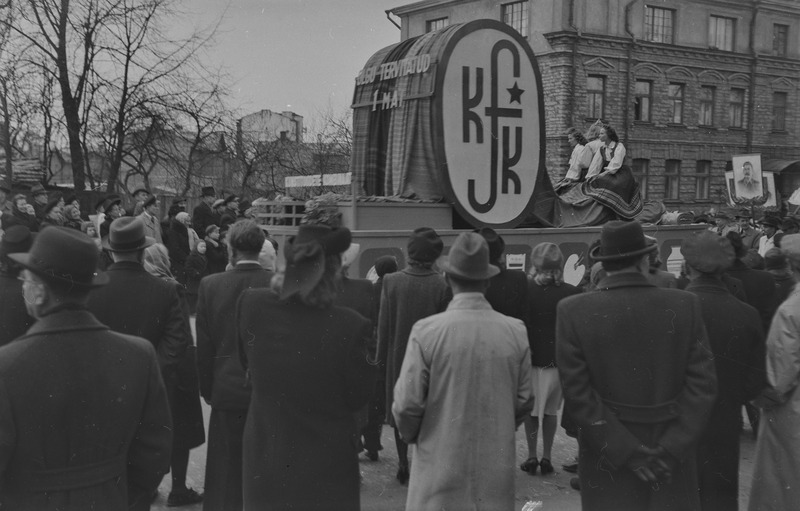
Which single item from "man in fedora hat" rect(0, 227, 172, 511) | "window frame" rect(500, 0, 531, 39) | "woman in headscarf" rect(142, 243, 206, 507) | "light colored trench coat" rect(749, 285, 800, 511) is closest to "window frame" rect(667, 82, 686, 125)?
"window frame" rect(500, 0, 531, 39)

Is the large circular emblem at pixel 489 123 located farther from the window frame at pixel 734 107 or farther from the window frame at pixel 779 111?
the window frame at pixel 779 111

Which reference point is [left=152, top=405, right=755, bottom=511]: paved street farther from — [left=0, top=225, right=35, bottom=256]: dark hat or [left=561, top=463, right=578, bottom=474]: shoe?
[left=0, top=225, right=35, bottom=256]: dark hat

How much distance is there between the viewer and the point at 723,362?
434 centimetres

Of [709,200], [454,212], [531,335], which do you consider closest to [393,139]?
[454,212]

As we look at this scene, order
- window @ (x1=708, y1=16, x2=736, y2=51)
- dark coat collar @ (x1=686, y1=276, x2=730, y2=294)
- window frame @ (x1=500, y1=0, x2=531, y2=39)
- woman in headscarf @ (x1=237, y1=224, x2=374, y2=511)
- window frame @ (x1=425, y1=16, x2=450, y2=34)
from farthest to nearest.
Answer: window frame @ (x1=425, y1=16, x2=450, y2=34)
window @ (x1=708, y1=16, x2=736, y2=51)
window frame @ (x1=500, y1=0, x2=531, y2=39)
dark coat collar @ (x1=686, y1=276, x2=730, y2=294)
woman in headscarf @ (x1=237, y1=224, x2=374, y2=511)

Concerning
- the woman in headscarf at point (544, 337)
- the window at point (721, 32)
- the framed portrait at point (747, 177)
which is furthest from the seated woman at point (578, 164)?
the window at point (721, 32)

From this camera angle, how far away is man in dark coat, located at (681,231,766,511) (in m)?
4.29

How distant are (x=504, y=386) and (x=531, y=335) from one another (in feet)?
8.03

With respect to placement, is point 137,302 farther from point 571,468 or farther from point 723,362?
point 571,468

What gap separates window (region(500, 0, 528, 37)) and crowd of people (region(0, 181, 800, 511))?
27069 millimetres

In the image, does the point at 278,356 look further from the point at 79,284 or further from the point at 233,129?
the point at 233,129

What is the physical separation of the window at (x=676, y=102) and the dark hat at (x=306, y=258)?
1255 inches

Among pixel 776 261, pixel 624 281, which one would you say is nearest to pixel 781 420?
pixel 624 281

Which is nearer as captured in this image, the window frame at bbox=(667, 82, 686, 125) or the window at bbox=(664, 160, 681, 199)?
the window frame at bbox=(667, 82, 686, 125)
